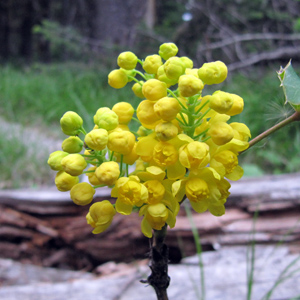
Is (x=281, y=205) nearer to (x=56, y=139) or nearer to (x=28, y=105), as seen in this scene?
(x=56, y=139)

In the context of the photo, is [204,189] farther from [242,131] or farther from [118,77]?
[118,77]

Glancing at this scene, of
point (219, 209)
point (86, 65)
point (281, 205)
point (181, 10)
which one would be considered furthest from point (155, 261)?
point (181, 10)

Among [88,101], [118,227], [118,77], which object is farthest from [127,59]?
[88,101]

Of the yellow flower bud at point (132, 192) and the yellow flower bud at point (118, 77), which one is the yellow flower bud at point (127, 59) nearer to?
the yellow flower bud at point (118, 77)

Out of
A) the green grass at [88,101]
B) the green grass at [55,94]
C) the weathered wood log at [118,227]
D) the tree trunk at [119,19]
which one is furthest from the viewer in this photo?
the tree trunk at [119,19]

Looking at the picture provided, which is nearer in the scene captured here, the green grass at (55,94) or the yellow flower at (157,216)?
the yellow flower at (157,216)

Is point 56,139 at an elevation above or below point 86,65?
below

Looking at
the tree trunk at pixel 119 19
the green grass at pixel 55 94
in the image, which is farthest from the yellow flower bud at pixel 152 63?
the tree trunk at pixel 119 19

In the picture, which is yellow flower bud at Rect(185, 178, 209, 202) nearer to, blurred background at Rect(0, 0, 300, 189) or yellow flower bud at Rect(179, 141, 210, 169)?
yellow flower bud at Rect(179, 141, 210, 169)
